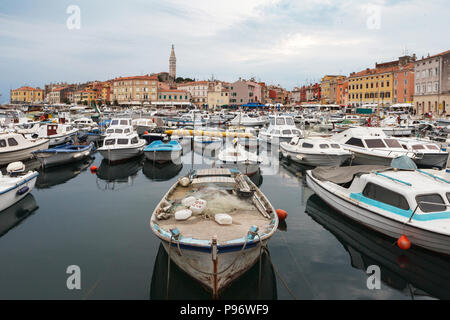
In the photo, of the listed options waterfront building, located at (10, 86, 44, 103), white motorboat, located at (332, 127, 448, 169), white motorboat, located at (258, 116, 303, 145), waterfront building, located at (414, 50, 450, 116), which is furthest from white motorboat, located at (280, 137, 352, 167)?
waterfront building, located at (10, 86, 44, 103)

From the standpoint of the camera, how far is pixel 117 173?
21.3 meters

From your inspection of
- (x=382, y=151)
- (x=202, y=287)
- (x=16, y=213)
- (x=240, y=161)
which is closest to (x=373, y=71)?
(x=382, y=151)

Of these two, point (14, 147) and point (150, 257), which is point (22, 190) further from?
point (14, 147)

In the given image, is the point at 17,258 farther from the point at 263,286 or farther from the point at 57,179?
the point at 57,179

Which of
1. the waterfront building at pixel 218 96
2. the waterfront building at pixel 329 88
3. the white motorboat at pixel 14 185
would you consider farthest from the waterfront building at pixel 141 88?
the white motorboat at pixel 14 185

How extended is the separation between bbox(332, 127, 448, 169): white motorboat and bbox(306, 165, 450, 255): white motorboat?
8369mm

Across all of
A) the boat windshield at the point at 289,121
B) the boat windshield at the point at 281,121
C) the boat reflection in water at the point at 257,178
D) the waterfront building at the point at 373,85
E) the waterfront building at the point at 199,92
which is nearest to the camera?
the boat reflection in water at the point at 257,178

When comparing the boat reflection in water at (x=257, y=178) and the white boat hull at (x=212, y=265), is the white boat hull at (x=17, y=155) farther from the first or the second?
the white boat hull at (x=212, y=265)

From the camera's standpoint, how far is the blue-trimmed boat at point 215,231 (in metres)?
7.09

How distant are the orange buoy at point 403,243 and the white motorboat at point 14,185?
14.8 meters

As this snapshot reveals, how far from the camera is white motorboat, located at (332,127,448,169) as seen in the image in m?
20.4
